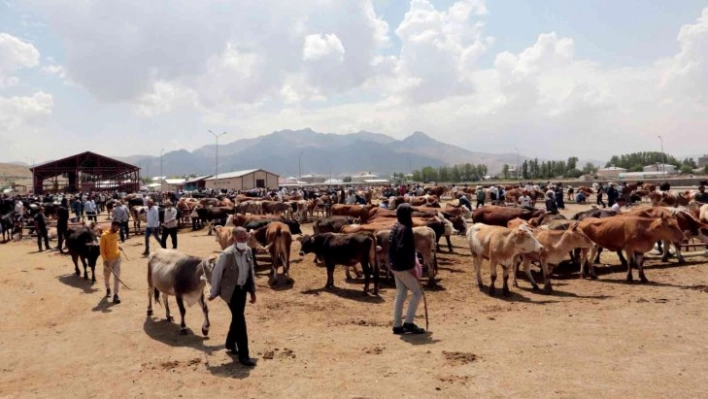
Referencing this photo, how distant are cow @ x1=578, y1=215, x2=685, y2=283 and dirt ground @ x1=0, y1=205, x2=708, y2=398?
0.65m

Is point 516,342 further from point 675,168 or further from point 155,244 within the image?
point 675,168

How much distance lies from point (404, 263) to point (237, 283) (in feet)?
8.97

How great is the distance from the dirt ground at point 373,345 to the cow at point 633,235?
0.65 m

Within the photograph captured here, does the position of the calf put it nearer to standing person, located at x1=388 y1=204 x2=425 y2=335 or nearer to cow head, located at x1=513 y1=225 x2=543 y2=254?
standing person, located at x1=388 y1=204 x2=425 y2=335

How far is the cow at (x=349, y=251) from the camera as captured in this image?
11992mm

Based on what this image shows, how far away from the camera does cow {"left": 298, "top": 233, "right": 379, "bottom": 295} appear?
1199 centimetres

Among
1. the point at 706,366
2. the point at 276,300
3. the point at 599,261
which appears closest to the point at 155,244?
the point at 276,300

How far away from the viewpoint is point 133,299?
37.4 feet

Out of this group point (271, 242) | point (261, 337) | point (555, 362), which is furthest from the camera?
point (271, 242)

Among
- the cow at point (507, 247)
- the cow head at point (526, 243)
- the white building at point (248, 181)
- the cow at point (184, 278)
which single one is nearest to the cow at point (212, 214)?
the cow at point (184, 278)

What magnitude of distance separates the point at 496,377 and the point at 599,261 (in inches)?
398

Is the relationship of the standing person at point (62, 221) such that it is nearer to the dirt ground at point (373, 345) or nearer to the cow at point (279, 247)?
the dirt ground at point (373, 345)

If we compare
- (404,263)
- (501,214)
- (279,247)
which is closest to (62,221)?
(279,247)

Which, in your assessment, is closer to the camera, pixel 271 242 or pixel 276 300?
pixel 276 300
